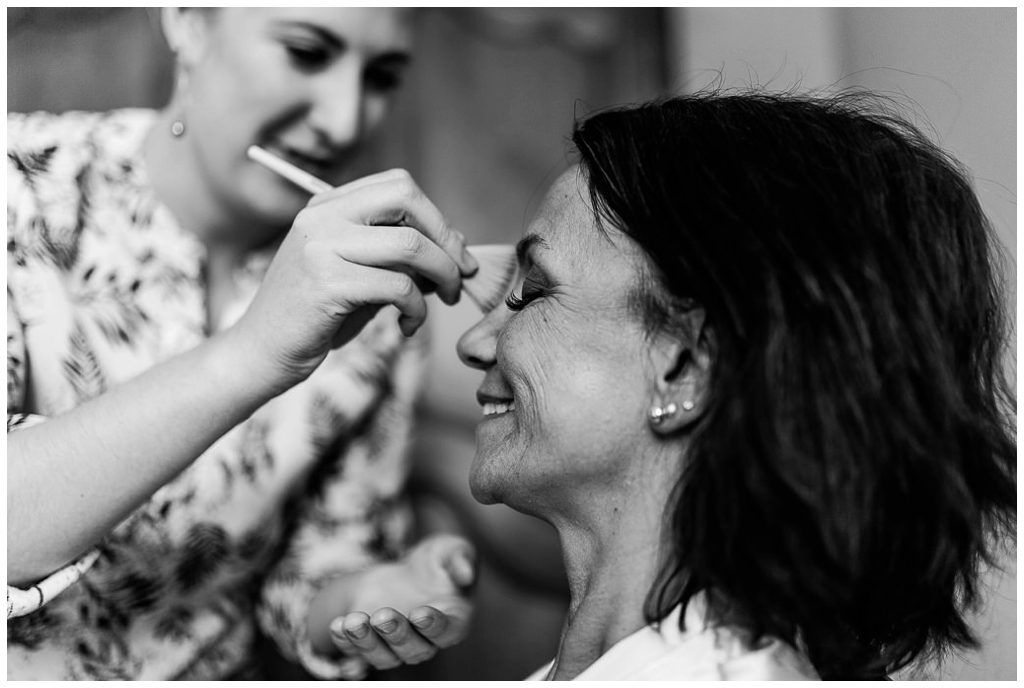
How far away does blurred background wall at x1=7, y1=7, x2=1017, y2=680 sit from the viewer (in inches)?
51.1

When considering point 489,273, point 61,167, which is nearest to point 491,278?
point 489,273

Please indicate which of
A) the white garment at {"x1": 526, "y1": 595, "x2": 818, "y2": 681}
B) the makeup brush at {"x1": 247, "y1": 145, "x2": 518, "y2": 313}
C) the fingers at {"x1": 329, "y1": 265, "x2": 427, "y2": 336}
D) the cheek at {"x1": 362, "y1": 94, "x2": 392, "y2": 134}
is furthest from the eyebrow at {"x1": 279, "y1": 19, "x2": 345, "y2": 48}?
the white garment at {"x1": 526, "y1": 595, "x2": 818, "y2": 681}

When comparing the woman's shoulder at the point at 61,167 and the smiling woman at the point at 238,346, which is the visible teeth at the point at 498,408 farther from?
the woman's shoulder at the point at 61,167

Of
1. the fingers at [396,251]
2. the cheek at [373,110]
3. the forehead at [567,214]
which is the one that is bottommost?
the fingers at [396,251]

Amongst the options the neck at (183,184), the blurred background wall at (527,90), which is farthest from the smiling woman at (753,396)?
the neck at (183,184)

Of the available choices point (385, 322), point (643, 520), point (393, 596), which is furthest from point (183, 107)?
point (643, 520)

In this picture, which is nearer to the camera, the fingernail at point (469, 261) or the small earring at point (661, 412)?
the small earring at point (661, 412)

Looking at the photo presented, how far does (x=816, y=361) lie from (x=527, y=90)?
110 centimetres

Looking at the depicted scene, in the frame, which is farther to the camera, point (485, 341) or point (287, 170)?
point (287, 170)

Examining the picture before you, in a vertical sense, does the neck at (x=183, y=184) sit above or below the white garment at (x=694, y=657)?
above

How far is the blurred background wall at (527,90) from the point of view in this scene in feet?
4.26

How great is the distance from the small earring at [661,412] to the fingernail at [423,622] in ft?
1.29

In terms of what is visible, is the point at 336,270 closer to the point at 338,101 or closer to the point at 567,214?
the point at 567,214

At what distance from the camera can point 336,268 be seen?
0.98m
